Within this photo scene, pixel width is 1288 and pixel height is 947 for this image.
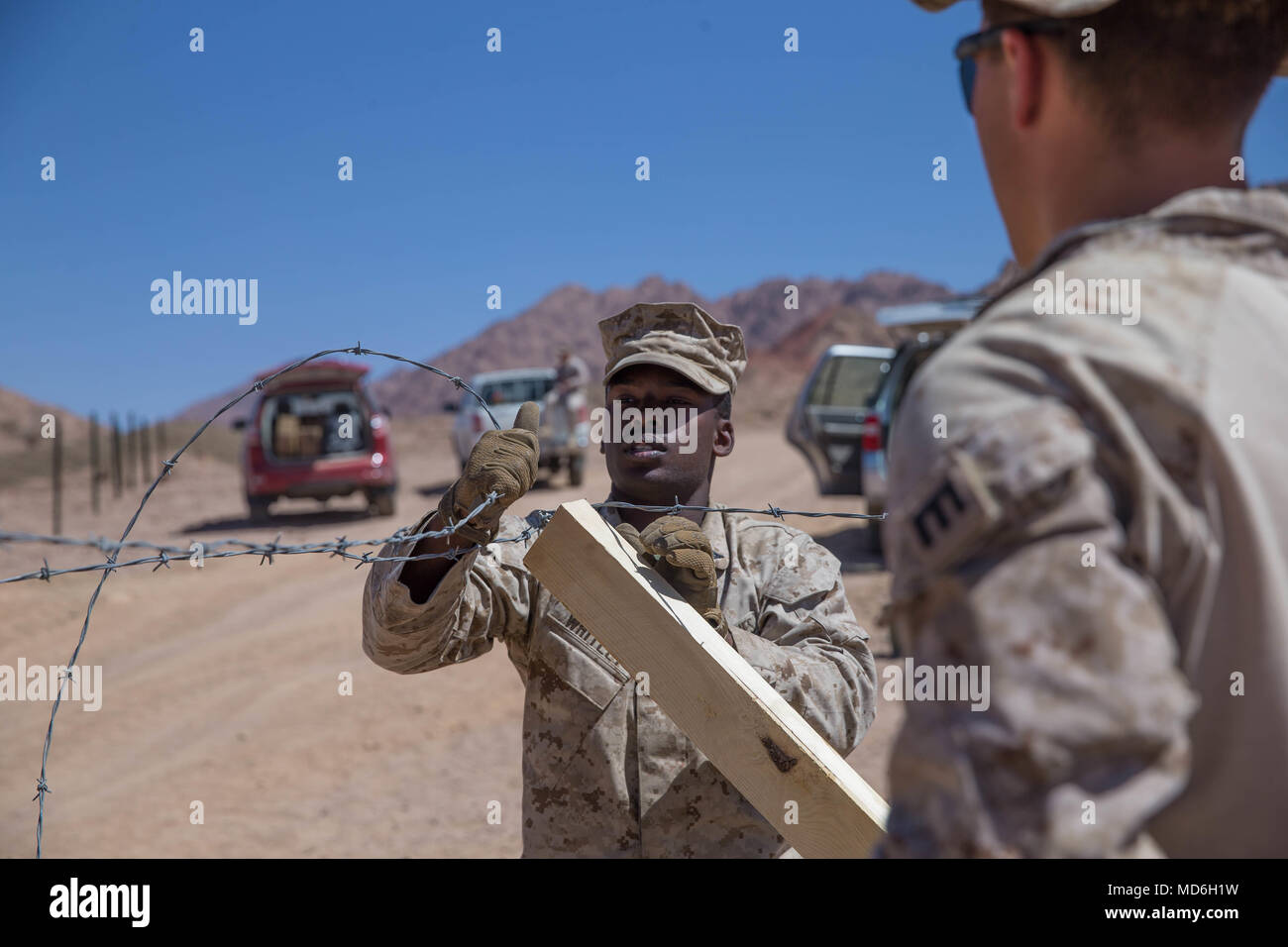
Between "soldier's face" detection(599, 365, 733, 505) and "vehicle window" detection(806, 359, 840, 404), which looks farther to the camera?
"vehicle window" detection(806, 359, 840, 404)

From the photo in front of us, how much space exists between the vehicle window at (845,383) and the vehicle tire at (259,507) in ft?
26.1

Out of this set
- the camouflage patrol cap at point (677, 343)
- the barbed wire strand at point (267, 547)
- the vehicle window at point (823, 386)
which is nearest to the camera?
the barbed wire strand at point (267, 547)

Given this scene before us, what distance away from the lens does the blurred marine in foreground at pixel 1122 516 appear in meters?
0.86

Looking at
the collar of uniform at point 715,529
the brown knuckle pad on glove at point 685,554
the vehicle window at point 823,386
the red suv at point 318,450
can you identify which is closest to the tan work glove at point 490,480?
the brown knuckle pad on glove at point 685,554

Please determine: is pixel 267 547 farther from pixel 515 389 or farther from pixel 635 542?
pixel 515 389

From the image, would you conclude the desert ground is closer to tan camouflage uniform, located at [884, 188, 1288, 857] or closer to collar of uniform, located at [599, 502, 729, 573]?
collar of uniform, located at [599, 502, 729, 573]

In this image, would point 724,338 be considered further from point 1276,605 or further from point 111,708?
point 111,708

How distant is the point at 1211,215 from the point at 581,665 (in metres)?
1.68

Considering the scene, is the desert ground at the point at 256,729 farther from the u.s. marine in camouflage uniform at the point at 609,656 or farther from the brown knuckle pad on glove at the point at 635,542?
the brown knuckle pad on glove at the point at 635,542

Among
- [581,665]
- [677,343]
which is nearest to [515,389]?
[677,343]

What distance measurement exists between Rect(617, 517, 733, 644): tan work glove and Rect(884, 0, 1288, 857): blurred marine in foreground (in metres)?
1.10

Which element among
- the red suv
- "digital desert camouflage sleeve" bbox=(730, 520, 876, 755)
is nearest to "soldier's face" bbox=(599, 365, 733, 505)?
"digital desert camouflage sleeve" bbox=(730, 520, 876, 755)

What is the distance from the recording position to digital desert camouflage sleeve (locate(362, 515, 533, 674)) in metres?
2.19
